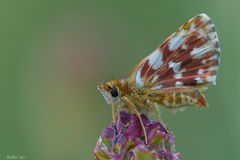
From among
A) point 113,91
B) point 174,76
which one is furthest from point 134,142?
point 174,76

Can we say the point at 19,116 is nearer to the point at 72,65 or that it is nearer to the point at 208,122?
the point at 72,65

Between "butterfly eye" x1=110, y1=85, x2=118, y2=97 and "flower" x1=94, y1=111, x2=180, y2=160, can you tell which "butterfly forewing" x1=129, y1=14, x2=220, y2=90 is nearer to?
"butterfly eye" x1=110, y1=85, x2=118, y2=97

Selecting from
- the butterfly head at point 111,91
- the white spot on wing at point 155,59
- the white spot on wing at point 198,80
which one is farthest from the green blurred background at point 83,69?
the butterfly head at point 111,91

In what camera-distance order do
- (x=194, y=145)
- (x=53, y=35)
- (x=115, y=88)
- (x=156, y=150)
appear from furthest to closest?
(x=53, y=35)
(x=194, y=145)
(x=115, y=88)
(x=156, y=150)

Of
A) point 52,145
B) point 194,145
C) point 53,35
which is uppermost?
point 53,35

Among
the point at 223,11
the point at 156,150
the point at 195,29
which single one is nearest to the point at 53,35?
the point at 223,11

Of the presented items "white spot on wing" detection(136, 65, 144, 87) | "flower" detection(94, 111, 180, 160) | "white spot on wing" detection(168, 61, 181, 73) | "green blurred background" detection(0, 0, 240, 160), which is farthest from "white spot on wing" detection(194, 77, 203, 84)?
"green blurred background" detection(0, 0, 240, 160)

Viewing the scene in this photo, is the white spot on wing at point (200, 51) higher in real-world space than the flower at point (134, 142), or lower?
higher

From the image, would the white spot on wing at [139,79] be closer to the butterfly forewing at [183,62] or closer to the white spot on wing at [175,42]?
the butterfly forewing at [183,62]
